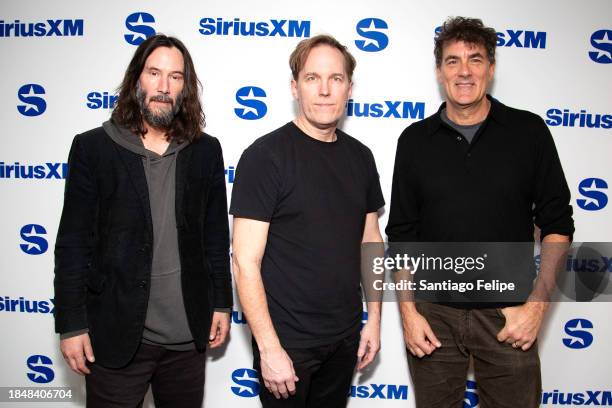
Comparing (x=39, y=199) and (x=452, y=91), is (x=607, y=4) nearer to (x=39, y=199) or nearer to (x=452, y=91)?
(x=452, y=91)

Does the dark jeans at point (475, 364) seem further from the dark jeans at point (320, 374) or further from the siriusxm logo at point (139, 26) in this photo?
the siriusxm logo at point (139, 26)

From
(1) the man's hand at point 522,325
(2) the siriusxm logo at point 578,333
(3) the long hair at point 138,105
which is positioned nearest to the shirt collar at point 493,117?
(1) the man's hand at point 522,325

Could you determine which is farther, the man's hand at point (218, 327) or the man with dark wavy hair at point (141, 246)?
the man's hand at point (218, 327)

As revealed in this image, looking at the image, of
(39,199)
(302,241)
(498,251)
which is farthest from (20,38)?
(498,251)

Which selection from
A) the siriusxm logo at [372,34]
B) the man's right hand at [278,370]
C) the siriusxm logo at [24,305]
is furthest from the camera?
the siriusxm logo at [24,305]

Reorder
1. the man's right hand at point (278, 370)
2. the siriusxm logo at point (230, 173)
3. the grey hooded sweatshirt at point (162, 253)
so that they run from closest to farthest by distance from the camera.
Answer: the man's right hand at point (278, 370) < the grey hooded sweatshirt at point (162, 253) < the siriusxm logo at point (230, 173)

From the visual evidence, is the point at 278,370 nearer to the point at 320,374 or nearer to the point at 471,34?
the point at 320,374

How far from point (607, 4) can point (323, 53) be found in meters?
1.73

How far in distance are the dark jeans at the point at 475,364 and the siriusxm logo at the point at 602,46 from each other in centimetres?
154

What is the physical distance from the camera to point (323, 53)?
1633 mm

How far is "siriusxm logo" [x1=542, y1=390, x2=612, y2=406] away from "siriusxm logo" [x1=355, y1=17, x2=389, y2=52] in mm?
2165

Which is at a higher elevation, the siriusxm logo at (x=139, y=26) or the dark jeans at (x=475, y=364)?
the siriusxm logo at (x=139, y=26)

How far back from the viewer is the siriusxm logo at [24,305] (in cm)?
248

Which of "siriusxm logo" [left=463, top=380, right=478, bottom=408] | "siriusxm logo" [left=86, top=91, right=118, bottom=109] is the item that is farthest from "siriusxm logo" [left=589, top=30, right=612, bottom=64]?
"siriusxm logo" [left=86, top=91, right=118, bottom=109]
